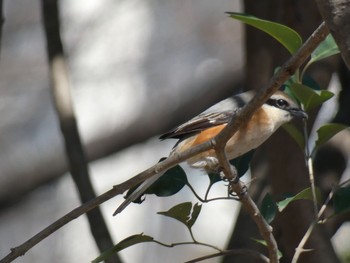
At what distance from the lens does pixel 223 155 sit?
2.01m

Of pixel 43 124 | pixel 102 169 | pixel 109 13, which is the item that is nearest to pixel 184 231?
pixel 102 169

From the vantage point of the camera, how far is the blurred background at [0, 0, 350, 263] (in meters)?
6.15

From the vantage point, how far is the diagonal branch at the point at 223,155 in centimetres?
182

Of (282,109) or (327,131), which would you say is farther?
(282,109)

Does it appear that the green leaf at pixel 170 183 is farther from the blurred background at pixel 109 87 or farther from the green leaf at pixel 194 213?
the blurred background at pixel 109 87

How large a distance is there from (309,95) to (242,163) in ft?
1.23

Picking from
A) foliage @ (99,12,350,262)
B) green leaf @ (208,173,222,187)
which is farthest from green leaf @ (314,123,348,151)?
green leaf @ (208,173,222,187)

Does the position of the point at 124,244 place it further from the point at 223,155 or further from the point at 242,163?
the point at 242,163

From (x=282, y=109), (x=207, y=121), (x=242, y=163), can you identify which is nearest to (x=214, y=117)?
(x=207, y=121)

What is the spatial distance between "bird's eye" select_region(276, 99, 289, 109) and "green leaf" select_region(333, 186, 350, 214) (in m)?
0.71

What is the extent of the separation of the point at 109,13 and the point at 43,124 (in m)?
1.02

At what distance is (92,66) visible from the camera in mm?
6781

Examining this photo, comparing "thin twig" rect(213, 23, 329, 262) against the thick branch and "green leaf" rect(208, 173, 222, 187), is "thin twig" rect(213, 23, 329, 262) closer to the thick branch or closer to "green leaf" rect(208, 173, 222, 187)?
the thick branch

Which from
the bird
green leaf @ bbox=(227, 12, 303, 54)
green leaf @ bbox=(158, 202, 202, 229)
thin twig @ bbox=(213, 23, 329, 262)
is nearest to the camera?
thin twig @ bbox=(213, 23, 329, 262)
